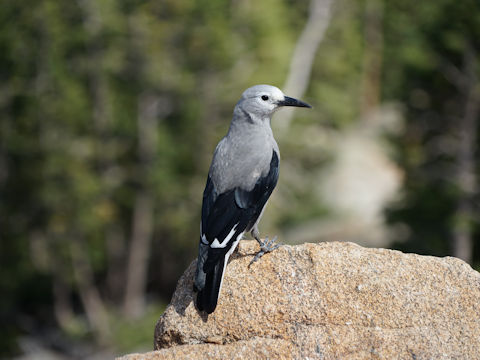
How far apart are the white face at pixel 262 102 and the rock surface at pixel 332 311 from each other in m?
1.42

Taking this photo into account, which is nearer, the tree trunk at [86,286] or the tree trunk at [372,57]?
the tree trunk at [86,286]

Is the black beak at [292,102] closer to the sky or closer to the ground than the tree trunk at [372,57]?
closer to the ground

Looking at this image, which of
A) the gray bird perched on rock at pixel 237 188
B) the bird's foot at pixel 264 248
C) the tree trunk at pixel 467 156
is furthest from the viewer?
the tree trunk at pixel 467 156

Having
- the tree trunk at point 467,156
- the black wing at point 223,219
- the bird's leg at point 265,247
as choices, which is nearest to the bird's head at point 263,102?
the black wing at point 223,219

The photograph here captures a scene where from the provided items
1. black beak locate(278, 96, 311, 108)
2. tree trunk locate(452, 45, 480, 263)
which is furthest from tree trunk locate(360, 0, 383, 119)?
black beak locate(278, 96, 311, 108)

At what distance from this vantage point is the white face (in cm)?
607

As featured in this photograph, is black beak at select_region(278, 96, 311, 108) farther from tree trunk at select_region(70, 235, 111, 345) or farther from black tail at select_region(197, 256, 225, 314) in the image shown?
tree trunk at select_region(70, 235, 111, 345)

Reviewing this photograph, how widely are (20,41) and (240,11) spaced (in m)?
8.11

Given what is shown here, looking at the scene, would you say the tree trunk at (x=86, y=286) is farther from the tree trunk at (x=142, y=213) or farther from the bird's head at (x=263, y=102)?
the bird's head at (x=263, y=102)

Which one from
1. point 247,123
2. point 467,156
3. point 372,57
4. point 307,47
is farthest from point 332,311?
point 372,57

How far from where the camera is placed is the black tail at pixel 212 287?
489cm

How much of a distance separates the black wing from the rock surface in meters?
0.34

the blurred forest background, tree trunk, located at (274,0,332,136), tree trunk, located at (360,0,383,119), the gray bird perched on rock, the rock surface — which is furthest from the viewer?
tree trunk, located at (360,0,383,119)

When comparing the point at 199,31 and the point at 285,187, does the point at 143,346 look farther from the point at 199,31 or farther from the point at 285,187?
the point at 199,31
